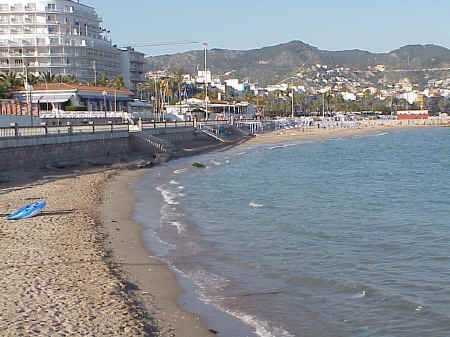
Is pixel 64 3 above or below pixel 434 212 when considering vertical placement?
above

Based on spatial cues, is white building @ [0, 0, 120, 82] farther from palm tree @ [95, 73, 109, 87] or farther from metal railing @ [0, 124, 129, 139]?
metal railing @ [0, 124, 129, 139]

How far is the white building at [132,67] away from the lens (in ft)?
367

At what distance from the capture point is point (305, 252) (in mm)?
15039

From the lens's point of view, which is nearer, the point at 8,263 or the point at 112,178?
the point at 8,263

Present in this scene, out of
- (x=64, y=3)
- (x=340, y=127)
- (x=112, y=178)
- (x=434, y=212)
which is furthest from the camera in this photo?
(x=340, y=127)

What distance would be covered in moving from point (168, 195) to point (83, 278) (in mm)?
14137

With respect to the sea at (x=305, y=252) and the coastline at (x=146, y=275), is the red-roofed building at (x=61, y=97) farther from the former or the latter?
the coastline at (x=146, y=275)

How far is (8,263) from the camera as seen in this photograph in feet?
40.5

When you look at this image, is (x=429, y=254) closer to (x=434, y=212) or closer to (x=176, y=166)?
(x=434, y=212)

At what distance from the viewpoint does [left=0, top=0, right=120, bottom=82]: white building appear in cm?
9481

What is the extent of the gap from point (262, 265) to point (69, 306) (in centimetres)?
524

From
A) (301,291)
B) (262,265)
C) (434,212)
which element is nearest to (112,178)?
(434,212)

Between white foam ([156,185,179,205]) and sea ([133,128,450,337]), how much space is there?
130mm

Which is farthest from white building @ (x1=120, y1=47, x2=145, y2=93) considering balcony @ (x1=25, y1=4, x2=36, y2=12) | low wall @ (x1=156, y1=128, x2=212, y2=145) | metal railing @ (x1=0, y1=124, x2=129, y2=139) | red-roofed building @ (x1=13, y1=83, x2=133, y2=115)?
metal railing @ (x1=0, y1=124, x2=129, y2=139)
